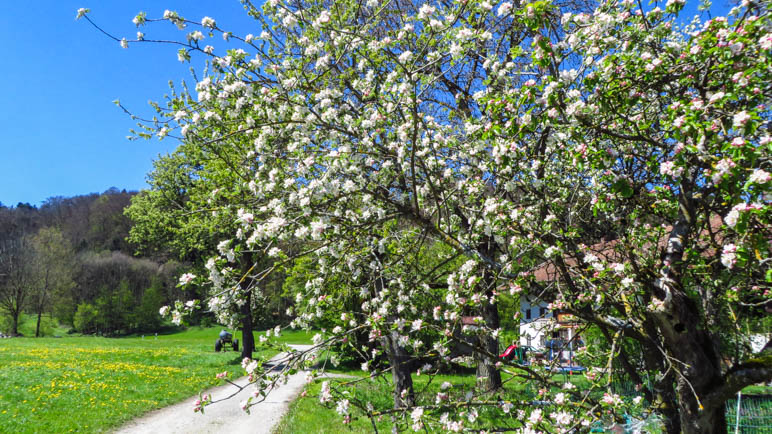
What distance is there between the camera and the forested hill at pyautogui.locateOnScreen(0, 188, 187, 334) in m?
40.1

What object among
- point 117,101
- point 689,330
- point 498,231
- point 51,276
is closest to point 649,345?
point 689,330

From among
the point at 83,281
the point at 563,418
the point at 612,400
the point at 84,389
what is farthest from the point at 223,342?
the point at 83,281

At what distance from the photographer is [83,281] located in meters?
52.1

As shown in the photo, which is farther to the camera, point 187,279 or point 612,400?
point 187,279

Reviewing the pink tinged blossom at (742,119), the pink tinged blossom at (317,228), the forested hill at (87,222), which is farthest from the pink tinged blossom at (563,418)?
the forested hill at (87,222)

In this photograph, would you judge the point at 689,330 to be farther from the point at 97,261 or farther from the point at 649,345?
the point at 97,261

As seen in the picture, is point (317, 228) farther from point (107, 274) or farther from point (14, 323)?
point (107, 274)

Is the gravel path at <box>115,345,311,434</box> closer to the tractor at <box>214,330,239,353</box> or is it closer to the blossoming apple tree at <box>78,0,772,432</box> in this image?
the blossoming apple tree at <box>78,0,772,432</box>

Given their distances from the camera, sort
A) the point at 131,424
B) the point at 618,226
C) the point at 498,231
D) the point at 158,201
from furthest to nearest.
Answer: the point at 158,201 → the point at 131,424 → the point at 618,226 → the point at 498,231

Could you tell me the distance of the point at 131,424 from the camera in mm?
8727

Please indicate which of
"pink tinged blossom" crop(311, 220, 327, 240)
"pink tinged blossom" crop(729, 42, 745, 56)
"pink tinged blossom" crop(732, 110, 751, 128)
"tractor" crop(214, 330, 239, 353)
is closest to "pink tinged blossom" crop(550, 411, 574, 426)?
"pink tinged blossom" crop(732, 110, 751, 128)

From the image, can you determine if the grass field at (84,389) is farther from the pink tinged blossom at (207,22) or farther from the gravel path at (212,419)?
the pink tinged blossom at (207,22)

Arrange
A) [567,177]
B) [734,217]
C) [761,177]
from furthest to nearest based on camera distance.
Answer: [567,177]
[734,217]
[761,177]

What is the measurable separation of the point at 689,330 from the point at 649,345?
0.60 m
